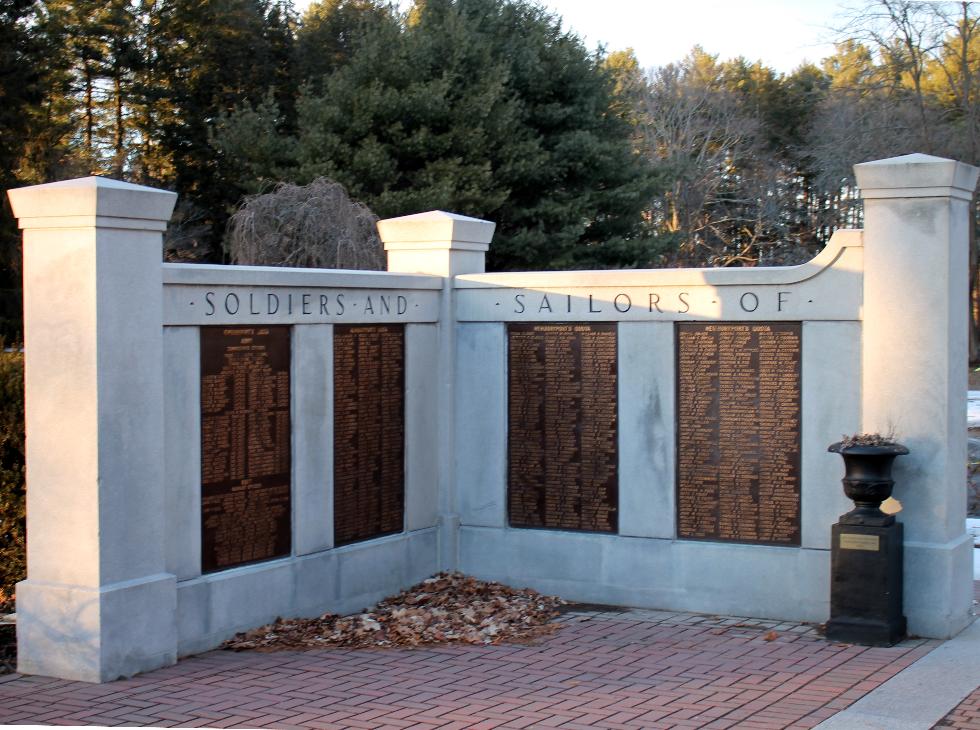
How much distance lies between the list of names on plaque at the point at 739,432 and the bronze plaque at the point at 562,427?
595mm

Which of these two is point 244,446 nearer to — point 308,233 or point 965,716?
point 965,716

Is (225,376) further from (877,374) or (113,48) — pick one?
(113,48)

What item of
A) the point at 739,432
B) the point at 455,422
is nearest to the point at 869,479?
the point at 739,432

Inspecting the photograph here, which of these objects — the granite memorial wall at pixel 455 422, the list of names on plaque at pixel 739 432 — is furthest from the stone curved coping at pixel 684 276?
the list of names on plaque at pixel 739 432

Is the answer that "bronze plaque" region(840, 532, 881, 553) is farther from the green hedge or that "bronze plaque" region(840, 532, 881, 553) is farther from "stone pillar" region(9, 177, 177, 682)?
the green hedge

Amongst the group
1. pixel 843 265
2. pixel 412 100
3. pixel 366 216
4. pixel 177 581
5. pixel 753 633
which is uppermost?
pixel 412 100

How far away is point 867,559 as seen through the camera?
7.81 m

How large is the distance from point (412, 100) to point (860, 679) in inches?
722

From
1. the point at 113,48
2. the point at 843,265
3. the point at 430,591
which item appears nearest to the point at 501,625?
the point at 430,591

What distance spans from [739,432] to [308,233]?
9.90 m

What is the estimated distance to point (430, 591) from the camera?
370 inches

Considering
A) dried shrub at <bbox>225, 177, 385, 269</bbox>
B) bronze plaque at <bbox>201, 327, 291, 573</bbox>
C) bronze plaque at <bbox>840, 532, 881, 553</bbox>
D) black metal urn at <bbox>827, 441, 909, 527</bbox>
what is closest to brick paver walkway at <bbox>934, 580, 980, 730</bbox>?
bronze plaque at <bbox>840, 532, 881, 553</bbox>

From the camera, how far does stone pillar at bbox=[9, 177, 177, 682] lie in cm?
691

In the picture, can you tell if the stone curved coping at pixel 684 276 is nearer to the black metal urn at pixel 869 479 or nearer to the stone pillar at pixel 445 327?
the stone pillar at pixel 445 327
